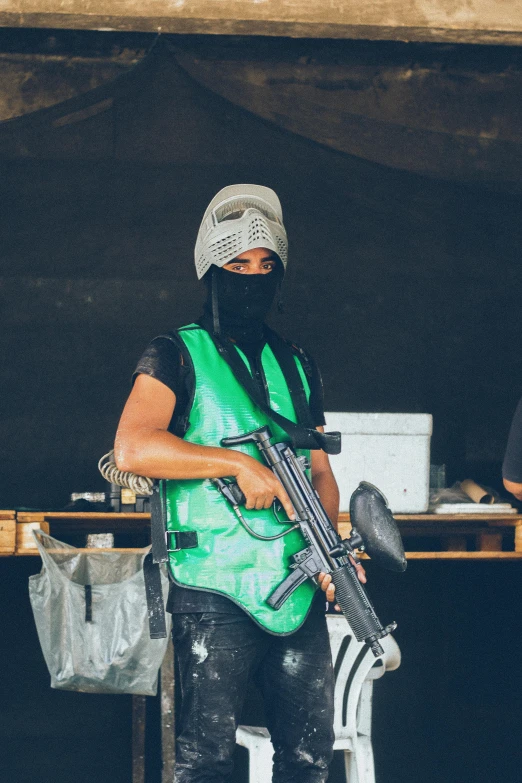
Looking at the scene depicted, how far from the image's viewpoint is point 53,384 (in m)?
4.07

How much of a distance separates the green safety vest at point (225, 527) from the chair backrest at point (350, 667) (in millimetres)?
928

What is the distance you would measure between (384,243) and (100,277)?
104cm

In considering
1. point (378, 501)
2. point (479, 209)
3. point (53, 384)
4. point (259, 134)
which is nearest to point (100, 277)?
point (53, 384)

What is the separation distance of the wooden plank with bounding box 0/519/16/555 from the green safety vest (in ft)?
4.12

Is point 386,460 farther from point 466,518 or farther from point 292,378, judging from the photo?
point 292,378

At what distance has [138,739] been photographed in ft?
12.2

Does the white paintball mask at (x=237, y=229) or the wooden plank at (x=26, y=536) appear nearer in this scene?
the white paintball mask at (x=237, y=229)

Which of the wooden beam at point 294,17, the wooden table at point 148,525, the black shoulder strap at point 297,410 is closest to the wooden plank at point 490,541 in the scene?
the wooden table at point 148,525

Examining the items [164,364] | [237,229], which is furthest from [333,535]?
[237,229]

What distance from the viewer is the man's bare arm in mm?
2281

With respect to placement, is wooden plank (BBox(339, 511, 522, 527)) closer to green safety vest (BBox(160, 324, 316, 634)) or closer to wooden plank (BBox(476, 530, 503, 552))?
wooden plank (BBox(476, 530, 503, 552))

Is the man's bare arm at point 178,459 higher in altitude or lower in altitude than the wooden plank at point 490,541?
higher

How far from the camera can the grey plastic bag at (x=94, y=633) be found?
11.1ft

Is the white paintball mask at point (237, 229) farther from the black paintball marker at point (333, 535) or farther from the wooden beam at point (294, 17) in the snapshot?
the wooden beam at point (294, 17)
